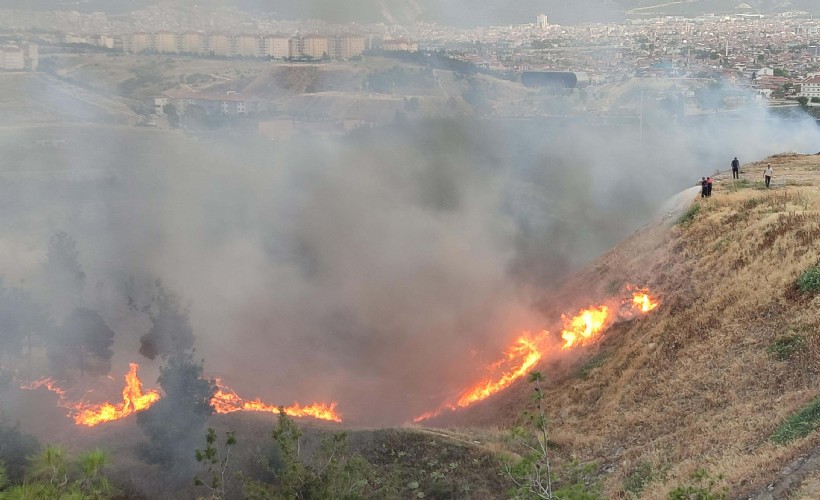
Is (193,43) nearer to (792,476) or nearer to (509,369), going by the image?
(509,369)

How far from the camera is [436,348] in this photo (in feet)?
96.6

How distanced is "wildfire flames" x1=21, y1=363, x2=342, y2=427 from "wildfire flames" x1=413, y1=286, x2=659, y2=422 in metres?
3.44

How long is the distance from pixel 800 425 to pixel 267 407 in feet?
52.5

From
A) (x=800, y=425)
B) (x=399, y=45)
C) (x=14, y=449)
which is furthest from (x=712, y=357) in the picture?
(x=399, y=45)

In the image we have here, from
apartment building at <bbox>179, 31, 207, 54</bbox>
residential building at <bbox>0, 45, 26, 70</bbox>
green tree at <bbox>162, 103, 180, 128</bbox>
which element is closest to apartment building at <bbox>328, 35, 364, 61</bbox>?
apartment building at <bbox>179, 31, 207, 54</bbox>

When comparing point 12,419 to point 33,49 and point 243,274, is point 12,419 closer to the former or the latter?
point 243,274

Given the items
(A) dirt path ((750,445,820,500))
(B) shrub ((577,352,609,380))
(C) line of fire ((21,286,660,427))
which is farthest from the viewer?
(B) shrub ((577,352,609,380))

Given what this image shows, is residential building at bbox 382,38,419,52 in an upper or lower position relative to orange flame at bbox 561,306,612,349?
upper

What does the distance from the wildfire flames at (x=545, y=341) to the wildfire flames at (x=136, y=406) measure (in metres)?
3.44

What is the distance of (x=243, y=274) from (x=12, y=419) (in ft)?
52.3

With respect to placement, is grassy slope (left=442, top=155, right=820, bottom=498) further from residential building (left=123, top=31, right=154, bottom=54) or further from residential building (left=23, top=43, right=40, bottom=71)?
residential building (left=123, top=31, right=154, bottom=54)

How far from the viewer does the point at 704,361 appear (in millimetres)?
19406

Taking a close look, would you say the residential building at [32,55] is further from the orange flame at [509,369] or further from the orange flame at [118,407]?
the orange flame at [509,369]

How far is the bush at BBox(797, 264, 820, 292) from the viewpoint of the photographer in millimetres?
19391
